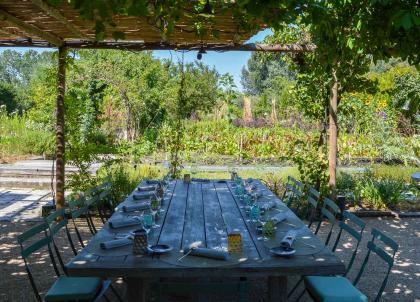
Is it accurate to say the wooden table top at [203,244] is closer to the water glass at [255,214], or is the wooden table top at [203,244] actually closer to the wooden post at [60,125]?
the water glass at [255,214]

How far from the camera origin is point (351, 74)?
6.30 meters

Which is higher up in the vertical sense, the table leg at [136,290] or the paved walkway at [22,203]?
the table leg at [136,290]

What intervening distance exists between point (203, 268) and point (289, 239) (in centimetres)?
73

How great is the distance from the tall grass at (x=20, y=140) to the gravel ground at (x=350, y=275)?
21.7 ft

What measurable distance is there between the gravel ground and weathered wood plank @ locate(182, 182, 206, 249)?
2.75 feet

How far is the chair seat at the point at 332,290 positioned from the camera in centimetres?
289

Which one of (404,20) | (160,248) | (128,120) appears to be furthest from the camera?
(128,120)

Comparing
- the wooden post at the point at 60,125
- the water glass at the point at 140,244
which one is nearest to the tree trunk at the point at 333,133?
the wooden post at the point at 60,125

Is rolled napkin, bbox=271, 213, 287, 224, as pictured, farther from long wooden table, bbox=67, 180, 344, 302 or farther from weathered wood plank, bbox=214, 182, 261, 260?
weathered wood plank, bbox=214, 182, 261, 260

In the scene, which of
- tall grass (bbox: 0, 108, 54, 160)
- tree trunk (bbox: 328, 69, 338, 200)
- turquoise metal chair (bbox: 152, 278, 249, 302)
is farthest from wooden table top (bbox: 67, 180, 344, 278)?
tall grass (bbox: 0, 108, 54, 160)

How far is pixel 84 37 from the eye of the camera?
5.75 metres

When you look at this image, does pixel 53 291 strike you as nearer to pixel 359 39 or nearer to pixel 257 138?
pixel 359 39

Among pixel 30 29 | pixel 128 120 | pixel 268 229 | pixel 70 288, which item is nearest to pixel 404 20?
pixel 268 229

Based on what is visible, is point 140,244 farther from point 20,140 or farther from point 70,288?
point 20,140
